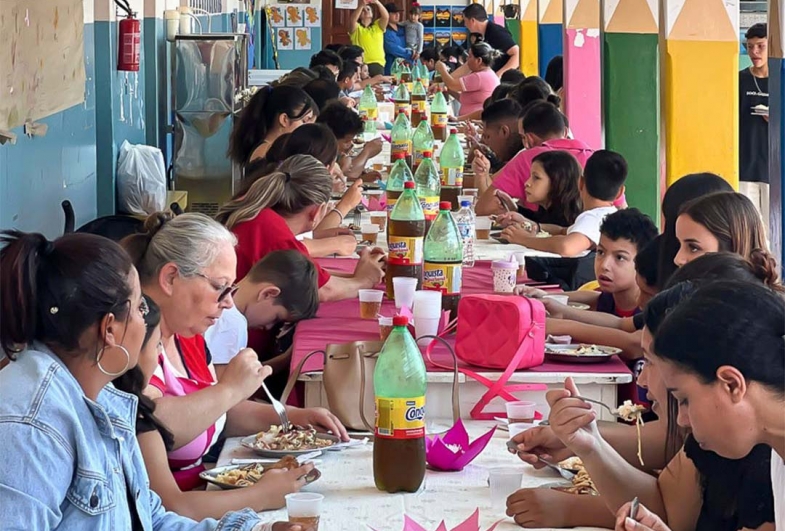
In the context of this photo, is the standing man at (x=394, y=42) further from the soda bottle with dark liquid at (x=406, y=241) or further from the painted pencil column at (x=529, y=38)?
the soda bottle with dark liquid at (x=406, y=241)

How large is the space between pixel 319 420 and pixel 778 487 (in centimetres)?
Answer: 120

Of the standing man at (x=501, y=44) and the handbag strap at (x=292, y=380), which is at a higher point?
the standing man at (x=501, y=44)

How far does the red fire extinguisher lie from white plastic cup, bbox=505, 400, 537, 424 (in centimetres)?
460

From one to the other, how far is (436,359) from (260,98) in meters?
3.50

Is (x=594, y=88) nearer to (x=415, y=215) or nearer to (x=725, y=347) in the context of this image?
(x=415, y=215)

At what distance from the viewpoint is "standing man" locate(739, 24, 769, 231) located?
30.7 feet

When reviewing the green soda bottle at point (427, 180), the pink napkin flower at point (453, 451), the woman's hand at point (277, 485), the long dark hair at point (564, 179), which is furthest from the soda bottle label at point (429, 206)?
the woman's hand at point (277, 485)

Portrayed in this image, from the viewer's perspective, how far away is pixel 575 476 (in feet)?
8.47

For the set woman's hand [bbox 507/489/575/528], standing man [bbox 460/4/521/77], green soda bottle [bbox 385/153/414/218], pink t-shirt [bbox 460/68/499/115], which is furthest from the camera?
standing man [bbox 460/4/521/77]

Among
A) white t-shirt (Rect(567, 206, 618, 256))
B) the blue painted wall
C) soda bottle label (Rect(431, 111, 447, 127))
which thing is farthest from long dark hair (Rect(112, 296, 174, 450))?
soda bottle label (Rect(431, 111, 447, 127))

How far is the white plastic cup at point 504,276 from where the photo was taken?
4230 mm

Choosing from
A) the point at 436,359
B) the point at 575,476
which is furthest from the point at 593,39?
the point at 575,476

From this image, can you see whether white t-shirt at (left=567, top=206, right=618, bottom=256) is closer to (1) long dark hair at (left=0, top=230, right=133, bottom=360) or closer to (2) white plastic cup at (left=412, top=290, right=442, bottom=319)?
(2) white plastic cup at (left=412, top=290, right=442, bottom=319)

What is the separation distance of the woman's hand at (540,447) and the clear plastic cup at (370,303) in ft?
4.31
